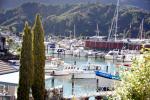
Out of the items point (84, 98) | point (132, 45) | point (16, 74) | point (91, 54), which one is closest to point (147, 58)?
point (16, 74)

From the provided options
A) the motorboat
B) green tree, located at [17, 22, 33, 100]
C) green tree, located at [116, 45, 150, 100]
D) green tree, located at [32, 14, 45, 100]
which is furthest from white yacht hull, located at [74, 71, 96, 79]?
green tree, located at [116, 45, 150, 100]

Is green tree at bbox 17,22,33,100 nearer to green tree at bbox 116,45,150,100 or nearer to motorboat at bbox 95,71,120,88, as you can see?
green tree at bbox 116,45,150,100

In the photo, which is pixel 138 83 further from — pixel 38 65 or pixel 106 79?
pixel 106 79

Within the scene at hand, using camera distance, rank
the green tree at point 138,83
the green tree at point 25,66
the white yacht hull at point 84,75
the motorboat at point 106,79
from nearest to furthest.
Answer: the green tree at point 138,83
the green tree at point 25,66
the motorboat at point 106,79
the white yacht hull at point 84,75

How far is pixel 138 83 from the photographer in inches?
627

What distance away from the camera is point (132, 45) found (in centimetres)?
14800

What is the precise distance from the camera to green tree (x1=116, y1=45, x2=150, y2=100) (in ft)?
52.0

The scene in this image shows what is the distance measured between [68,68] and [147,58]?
A: 5539 cm

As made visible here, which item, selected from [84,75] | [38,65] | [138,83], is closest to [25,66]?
[38,65]

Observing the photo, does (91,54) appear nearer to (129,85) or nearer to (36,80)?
(36,80)

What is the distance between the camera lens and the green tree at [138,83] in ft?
52.0

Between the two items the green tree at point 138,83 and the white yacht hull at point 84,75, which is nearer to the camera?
the green tree at point 138,83

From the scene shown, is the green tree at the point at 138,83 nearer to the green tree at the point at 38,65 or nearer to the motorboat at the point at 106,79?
the green tree at the point at 38,65

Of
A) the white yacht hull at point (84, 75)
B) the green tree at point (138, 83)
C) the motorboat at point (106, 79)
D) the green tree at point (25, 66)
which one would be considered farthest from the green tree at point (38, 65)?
the white yacht hull at point (84, 75)
